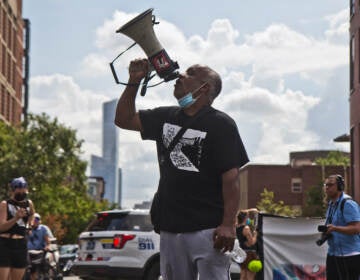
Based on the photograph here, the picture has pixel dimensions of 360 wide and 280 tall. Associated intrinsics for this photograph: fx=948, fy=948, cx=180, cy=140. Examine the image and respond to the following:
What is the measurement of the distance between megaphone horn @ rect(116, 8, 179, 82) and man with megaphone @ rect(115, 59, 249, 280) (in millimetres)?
114

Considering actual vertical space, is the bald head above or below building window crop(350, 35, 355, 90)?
below

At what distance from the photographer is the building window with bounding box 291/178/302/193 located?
322ft

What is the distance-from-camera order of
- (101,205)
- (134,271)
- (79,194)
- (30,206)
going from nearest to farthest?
(30,206) < (134,271) < (79,194) < (101,205)

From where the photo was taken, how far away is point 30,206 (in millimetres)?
11156

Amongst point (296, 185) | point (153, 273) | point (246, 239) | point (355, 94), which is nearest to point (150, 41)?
point (246, 239)

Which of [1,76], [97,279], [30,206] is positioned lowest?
[97,279]

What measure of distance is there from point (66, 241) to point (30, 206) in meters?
92.1

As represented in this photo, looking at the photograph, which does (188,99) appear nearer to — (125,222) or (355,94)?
(125,222)

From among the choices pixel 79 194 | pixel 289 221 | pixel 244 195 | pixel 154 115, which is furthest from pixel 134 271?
pixel 244 195

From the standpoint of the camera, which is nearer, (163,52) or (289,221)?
(163,52)

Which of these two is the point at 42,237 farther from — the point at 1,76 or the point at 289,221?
the point at 1,76

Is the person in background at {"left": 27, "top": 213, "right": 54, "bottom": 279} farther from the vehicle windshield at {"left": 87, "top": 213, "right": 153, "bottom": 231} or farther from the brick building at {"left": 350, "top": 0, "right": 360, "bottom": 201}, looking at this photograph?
the brick building at {"left": 350, "top": 0, "right": 360, "bottom": 201}

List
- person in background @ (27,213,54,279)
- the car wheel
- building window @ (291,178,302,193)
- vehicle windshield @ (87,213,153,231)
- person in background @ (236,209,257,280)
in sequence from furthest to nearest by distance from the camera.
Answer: building window @ (291,178,302,193) < person in background @ (27,213,54,279) < vehicle windshield @ (87,213,153,231) < the car wheel < person in background @ (236,209,257,280)

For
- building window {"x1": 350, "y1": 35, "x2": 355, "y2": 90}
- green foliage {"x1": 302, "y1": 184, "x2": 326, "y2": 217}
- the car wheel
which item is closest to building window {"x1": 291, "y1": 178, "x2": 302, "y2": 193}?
green foliage {"x1": 302, "y1": 184, "x2": 326, "y2": 217}
